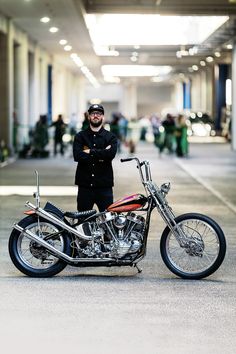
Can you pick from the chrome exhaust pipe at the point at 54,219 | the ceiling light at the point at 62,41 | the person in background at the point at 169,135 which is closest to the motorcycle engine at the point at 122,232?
the chrome exhaust pipe at the point at 54,219

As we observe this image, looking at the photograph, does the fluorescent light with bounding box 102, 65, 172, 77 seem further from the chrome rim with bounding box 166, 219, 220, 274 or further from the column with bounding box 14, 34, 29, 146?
the chrome rim with bounding box 166, 219, 220, 274

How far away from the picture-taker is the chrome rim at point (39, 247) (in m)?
10.9

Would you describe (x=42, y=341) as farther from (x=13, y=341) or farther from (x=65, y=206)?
(x=65, y=206)

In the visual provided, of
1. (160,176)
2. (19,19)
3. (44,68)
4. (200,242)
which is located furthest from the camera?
(44,68)

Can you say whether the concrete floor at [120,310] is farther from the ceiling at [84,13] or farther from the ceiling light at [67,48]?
the ceiling light at [67,48]

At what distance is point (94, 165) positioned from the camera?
11898 millimetres

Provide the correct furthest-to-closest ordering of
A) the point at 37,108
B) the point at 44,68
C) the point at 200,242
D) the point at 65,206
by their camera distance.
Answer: the point at 44,68 → the point at 37,108 → the point at 65,206 → the point at 200,242

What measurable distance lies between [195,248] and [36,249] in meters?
1.60

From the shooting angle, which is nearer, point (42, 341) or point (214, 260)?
point (42, 341)

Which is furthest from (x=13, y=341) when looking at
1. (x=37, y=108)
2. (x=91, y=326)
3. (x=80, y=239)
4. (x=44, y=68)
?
→ (x=44, y=68)

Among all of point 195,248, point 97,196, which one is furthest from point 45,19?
point 195,248

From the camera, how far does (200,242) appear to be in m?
10.8

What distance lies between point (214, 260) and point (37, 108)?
41.0m

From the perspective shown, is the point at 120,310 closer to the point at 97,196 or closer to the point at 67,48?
the point at 97,196
